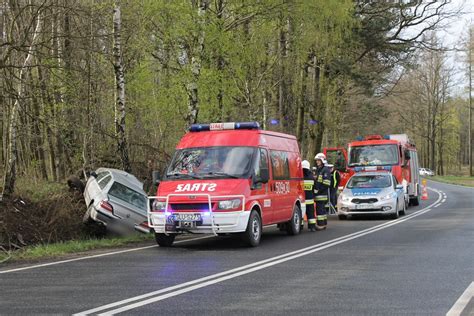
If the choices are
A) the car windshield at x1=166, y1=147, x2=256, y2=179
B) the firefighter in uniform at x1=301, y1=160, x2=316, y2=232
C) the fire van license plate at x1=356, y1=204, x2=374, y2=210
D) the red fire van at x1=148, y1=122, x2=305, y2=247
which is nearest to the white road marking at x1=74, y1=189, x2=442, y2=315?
the red fire van at x1=148, y1=122, x2=305, y2=247

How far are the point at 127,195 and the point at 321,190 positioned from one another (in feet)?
17.8

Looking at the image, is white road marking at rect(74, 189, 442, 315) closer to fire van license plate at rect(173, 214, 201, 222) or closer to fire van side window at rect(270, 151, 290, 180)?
fire van license plate at rect(173, 214, 201, 222)

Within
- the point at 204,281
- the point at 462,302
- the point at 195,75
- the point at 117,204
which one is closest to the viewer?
the point at 462,302

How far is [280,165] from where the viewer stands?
13023mm

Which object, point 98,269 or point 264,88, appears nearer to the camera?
point 98,269

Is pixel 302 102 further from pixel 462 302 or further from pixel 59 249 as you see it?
pixel 462 302

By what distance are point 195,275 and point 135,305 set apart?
1.94 m

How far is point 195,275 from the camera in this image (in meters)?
8.02

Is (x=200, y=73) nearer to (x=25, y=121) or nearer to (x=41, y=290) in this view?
(x=25, y=121)

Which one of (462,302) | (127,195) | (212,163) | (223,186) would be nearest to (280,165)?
(212,163)

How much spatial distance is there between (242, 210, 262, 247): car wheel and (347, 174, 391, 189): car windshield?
8.16 meters

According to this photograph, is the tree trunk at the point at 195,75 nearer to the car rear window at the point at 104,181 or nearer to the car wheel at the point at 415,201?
the car rear window at the point at 104,181

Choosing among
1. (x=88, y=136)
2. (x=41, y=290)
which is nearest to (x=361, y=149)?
(x=88, y=136)

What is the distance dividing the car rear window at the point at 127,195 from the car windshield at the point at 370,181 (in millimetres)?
7972
